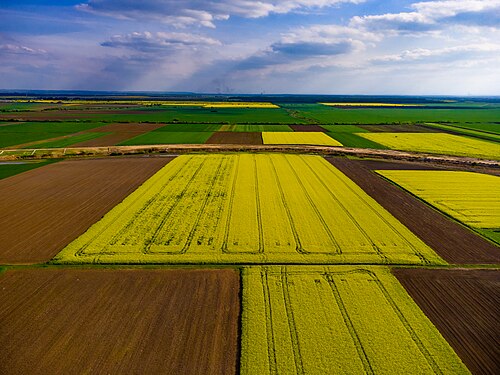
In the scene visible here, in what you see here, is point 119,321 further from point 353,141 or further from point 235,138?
point 353,141

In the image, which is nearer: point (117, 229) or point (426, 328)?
point (426, 328)

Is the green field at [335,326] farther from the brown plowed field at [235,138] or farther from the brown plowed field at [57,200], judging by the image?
the brown plowed field at [235,138]

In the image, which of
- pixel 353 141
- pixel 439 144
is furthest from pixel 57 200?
pixel 439 144

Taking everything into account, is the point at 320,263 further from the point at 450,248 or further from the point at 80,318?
the point at 80,318

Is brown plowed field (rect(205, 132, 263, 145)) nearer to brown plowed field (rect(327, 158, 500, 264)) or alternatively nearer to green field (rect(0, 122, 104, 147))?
brown plowed field (rect(327, 158, 500, 264))

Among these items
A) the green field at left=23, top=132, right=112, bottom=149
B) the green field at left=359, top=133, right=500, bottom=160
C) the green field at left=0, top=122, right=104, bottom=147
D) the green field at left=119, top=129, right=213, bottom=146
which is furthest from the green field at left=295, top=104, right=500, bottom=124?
the green field at left=0, top=122, right=104, bottom=147

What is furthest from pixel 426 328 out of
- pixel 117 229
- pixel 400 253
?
pixel 117 229
